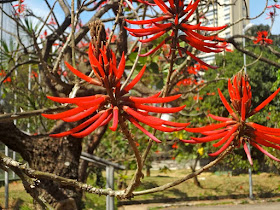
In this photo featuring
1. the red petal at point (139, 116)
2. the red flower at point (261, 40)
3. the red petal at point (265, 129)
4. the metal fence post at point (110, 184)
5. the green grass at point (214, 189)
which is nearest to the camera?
the red petal at point (139, 116)

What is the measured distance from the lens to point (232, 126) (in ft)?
2.78

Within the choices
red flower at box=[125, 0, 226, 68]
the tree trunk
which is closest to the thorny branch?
red flower at box=[125, 0, 226, 68]

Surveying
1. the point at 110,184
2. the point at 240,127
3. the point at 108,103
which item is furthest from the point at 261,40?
the point at 108,103

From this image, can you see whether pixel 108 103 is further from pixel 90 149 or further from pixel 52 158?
pixel 90 149

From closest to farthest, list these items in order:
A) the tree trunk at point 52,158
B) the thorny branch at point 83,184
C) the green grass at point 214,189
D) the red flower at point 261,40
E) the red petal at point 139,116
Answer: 1. the red petal at point 139,116
2. the thorny branch at point 83,184
3. the tree trunk at point 52,158
4. the red flower at point 261,40
5. the green grass at point 214,189

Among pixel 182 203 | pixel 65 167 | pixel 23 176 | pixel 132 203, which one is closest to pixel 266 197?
pixel 182 203

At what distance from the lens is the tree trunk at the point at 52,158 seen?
2596 millimetres

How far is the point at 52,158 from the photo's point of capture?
2814mm

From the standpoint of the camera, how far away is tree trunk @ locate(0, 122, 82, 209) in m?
2.60

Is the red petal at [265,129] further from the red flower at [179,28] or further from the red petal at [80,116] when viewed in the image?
the red petal at [80,116]

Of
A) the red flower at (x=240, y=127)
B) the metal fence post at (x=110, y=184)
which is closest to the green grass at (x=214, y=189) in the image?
the metal fence post at (x=110, y=184)

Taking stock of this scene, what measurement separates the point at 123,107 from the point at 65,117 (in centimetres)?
10

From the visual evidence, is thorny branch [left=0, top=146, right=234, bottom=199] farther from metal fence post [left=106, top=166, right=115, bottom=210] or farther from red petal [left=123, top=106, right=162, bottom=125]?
metal fence post [left=106, top=166, right=115, bottom=210]

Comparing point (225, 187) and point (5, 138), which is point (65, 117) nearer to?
point (5, 138)
